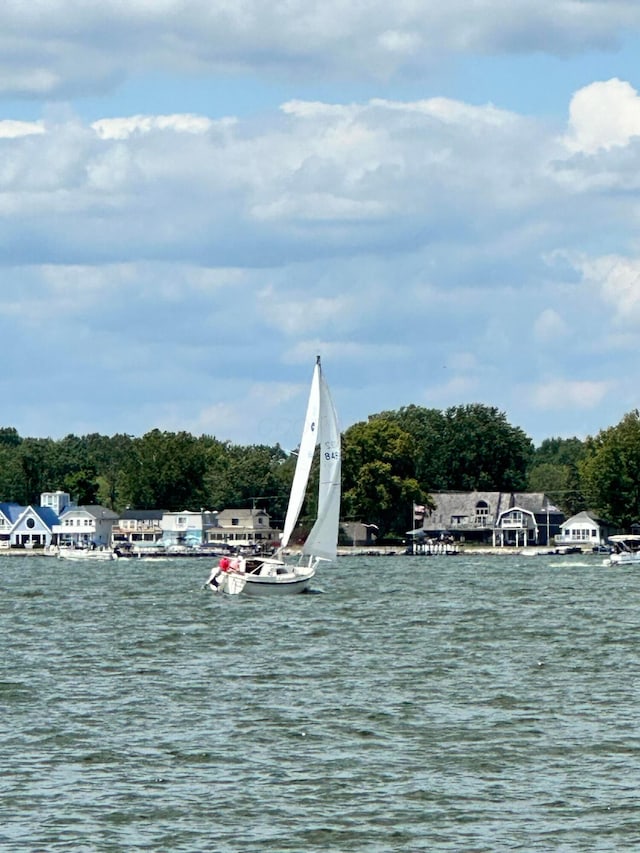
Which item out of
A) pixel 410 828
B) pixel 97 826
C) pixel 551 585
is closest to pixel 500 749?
pixel 410 828

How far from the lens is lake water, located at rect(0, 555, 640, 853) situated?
26.4 m

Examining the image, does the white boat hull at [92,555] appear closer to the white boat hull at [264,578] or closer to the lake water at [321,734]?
the white boat hull at [264,578]

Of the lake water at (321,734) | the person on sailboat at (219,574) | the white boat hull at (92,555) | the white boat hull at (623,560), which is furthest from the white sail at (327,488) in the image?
the white boat hull at (92,555)

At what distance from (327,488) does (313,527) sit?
2.28 meters

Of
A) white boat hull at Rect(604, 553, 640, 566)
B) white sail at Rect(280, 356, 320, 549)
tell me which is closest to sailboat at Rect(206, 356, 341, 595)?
white sail at Rect(280, 356, 320, 549)

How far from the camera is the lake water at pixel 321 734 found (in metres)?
26.4

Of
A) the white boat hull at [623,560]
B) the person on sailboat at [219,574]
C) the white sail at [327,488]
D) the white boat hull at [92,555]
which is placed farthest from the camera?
the white boat hull at [92,555]

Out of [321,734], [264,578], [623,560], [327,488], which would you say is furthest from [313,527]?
[623,560]

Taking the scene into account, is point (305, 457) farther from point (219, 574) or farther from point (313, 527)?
point (219, 574)

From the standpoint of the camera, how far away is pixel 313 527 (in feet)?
288

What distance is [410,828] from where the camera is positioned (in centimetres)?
2630

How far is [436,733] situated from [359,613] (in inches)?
1555

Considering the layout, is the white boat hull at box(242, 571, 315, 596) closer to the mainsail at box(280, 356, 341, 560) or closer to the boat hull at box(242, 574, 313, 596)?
the boat hull at box(242, 574, 313, 596)

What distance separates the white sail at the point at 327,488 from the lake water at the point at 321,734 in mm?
16527
